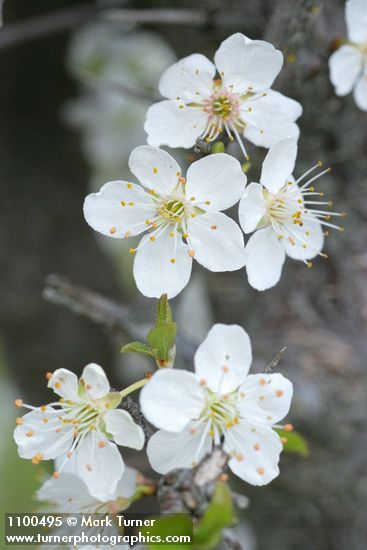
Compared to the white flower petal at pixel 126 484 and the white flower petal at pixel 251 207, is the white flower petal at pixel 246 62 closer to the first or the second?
the white flower petal at pixel 251 207

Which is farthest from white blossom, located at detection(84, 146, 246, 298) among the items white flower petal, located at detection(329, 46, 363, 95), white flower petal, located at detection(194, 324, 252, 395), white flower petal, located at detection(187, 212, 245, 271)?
white flower petal, located at detection(329, 46, 363, 95)

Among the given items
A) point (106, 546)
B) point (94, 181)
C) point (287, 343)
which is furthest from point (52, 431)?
point (94, 181)

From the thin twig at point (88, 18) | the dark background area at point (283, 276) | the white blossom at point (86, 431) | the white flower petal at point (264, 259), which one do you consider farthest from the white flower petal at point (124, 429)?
the thin twig at point (88, 18)

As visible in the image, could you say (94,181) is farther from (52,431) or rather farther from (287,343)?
(52,431)

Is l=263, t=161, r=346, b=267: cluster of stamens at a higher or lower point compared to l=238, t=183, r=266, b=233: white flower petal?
higher

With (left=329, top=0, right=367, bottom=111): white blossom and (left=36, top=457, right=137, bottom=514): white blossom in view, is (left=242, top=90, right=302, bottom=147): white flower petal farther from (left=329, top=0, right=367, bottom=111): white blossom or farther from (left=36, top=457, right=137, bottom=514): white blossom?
(left=36, top=457, right=137, bottom=514): white blossom

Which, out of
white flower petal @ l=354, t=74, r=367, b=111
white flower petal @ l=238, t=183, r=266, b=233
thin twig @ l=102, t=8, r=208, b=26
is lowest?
white flower petal @ l=238, t=183, r=266, b=233

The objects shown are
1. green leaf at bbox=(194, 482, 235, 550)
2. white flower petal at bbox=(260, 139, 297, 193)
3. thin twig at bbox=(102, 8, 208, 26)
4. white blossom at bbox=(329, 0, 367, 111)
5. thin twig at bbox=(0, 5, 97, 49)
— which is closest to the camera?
green leaf at bbox=(194, 482, 235, 550)
